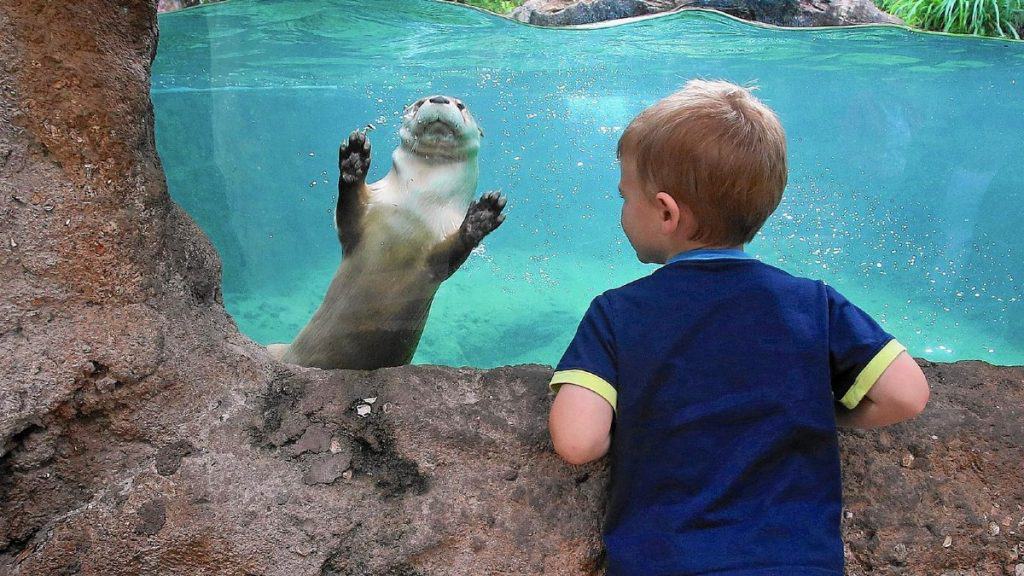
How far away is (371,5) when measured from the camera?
825 centimetres

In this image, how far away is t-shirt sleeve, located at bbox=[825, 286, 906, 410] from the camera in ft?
4.25

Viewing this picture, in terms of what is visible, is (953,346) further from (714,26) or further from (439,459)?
(439,459)

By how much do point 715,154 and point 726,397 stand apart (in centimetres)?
44

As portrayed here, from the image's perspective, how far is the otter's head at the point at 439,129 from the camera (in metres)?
3.06

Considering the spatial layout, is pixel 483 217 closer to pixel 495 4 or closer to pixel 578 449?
pixel 578 449

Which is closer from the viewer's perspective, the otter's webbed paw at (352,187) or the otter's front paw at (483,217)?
the otter's webbed paw at (352,187)

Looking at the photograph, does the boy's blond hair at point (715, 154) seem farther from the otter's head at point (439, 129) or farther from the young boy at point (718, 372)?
the otter's head at point (439, 129)

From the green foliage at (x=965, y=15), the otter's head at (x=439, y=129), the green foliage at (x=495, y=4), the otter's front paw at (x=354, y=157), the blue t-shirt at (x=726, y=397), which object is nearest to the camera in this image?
the blue t-shirt at (x=726, y=397)

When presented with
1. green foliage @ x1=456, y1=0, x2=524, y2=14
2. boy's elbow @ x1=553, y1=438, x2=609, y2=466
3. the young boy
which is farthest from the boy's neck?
green foliage @ x1=456, y1=0, x2=524, y2=14

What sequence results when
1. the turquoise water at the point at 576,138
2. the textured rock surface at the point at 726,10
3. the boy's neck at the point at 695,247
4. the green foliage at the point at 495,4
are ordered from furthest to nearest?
the turquoise water at the point at 576,138 → the textured rock surface at the point at 726,10 → the green foliage at the point at 495,4 → the boy's neck at the point at 695,247

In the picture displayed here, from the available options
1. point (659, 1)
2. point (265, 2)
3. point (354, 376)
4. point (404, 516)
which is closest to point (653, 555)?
point (404, 516)

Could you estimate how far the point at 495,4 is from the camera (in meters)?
7.64

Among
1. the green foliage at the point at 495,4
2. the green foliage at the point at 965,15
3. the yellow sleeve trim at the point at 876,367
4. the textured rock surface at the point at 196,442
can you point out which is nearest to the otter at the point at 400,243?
the textured rock surface at the point at 196,442

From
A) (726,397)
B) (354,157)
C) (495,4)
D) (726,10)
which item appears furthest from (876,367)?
(726,10)
